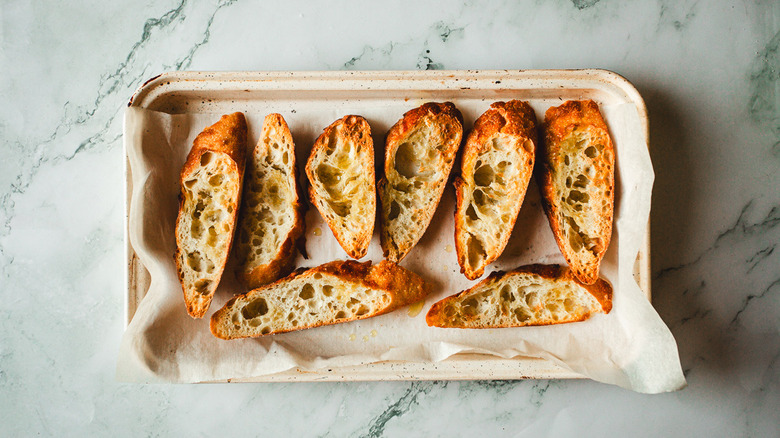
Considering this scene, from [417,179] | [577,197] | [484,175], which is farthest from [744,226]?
[417,179]

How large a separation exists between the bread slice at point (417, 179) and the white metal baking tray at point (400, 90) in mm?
112

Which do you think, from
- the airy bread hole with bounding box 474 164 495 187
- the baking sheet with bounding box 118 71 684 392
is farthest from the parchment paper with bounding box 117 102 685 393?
the airy bread hole with bounding box 474 164 495 187

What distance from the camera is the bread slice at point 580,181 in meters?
1.61

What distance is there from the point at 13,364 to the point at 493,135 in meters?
1.89

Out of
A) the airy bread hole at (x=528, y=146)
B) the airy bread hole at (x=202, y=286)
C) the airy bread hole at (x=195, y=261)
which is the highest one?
the airy bread hole at (x=528, y=146)

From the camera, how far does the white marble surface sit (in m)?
1.77

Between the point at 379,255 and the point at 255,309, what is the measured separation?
1.49ft

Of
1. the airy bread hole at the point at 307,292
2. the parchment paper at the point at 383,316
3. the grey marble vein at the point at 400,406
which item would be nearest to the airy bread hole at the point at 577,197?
the parchment paper at the point at 383,316

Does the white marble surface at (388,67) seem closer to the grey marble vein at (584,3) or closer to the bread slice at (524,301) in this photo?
the grey marble vein at (584,3)

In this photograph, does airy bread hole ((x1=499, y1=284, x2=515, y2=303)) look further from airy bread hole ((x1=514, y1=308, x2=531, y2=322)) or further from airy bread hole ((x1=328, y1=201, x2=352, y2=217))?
airy bread hole ((x1=328, y1=201, x2=352, y2=217))

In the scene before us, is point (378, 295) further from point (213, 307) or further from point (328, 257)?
point (213, 307)

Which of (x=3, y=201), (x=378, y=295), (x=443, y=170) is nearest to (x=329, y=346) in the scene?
(x=378, y=295)

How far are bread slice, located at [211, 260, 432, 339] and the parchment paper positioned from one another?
0.06m

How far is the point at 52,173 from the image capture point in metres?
1.82
